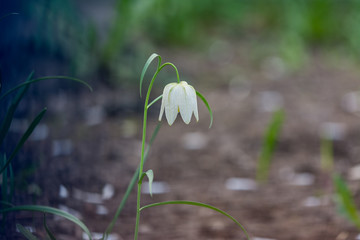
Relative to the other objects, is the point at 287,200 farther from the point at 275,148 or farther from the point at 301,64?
the point at 301,64

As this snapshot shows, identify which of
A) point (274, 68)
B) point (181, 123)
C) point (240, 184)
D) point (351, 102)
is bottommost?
point (240, 184)

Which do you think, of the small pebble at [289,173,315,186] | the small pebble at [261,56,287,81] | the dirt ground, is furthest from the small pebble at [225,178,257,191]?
the small pebble at [261,56,287,81]

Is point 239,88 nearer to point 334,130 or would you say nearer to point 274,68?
point 274,68

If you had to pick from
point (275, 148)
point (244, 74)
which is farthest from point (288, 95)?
point (275, 148)

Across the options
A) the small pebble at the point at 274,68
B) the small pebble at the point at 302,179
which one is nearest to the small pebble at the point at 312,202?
the small pebble at the point at 302,179

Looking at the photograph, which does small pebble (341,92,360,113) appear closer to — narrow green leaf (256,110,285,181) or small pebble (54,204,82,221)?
narrow green leaf (256,110,285,181)

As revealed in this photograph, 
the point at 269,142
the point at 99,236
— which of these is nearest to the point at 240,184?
the point at 269,142

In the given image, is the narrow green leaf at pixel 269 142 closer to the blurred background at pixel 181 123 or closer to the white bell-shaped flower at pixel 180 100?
the blurred background at pixel 181 123
